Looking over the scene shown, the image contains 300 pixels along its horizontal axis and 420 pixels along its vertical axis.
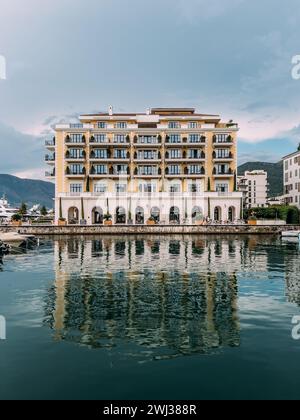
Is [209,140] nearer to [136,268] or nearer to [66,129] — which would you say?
[66,129]

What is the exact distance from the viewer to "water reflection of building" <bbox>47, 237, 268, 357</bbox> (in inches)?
554

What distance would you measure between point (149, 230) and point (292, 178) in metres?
43.4

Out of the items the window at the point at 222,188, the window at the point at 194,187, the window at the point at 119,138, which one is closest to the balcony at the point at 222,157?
the window at the point at 222,188

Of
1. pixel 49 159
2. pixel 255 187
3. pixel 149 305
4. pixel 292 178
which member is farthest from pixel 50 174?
pixel 255 187

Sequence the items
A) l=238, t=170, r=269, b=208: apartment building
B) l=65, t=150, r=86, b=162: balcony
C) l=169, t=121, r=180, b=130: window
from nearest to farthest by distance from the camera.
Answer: l=65, t=150, r=86, b=162: balcony
l=169, t=121, r=180, b=130: window
l=238, t=170, r=269, b=208: apartment building

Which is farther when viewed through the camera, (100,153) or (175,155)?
(175,155)

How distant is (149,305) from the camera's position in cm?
1873

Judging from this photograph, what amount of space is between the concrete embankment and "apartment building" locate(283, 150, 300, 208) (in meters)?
25.0

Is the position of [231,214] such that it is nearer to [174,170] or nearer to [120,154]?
[174,170]

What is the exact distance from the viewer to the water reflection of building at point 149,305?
554 inches

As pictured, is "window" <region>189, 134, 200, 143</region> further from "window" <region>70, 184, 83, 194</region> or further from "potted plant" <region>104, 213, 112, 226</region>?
"window" <region>70, 184, 83, 194</region>

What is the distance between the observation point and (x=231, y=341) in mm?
13789

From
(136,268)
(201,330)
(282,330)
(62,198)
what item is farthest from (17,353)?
(62,198)

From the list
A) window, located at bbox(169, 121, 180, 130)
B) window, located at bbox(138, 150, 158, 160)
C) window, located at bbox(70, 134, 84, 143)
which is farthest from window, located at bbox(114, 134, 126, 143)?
window, located at bbox(169, 121, 180, 130)
